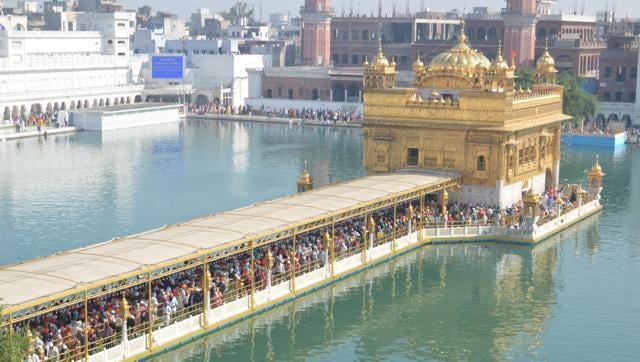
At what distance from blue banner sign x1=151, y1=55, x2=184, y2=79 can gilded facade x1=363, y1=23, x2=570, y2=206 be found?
52119 mm

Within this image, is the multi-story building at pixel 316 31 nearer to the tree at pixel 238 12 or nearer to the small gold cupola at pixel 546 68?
the small gold cupola at pixel 546 68

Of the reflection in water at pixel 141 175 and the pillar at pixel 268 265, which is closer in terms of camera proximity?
the pillar at pixel 268 265

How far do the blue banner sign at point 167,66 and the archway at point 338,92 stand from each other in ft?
43.5

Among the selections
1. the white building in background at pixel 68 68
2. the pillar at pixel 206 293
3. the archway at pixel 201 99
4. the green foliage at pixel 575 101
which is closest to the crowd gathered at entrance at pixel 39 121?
the white building in background at pixel 68 68

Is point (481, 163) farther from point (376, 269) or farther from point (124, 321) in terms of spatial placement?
point (124, 321)

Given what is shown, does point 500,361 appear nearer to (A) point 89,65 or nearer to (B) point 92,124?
(B) point 92,124

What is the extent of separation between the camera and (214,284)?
83.0 ft

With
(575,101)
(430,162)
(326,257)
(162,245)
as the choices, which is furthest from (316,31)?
(162,245)

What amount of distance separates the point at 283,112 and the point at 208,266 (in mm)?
59079

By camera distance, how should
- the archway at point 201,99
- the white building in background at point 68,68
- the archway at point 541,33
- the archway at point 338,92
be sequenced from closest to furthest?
the white building in background at point 68,68
the archway at point 338,92
the archway at point 541,33
the archway at point 201,99

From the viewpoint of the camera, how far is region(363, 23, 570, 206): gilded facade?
37.1 meters

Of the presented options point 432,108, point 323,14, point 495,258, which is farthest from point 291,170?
point 323,14

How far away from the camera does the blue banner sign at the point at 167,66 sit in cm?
9038

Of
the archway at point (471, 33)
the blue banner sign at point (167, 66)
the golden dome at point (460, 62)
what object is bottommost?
the blue banner sign at point (167, 66)
